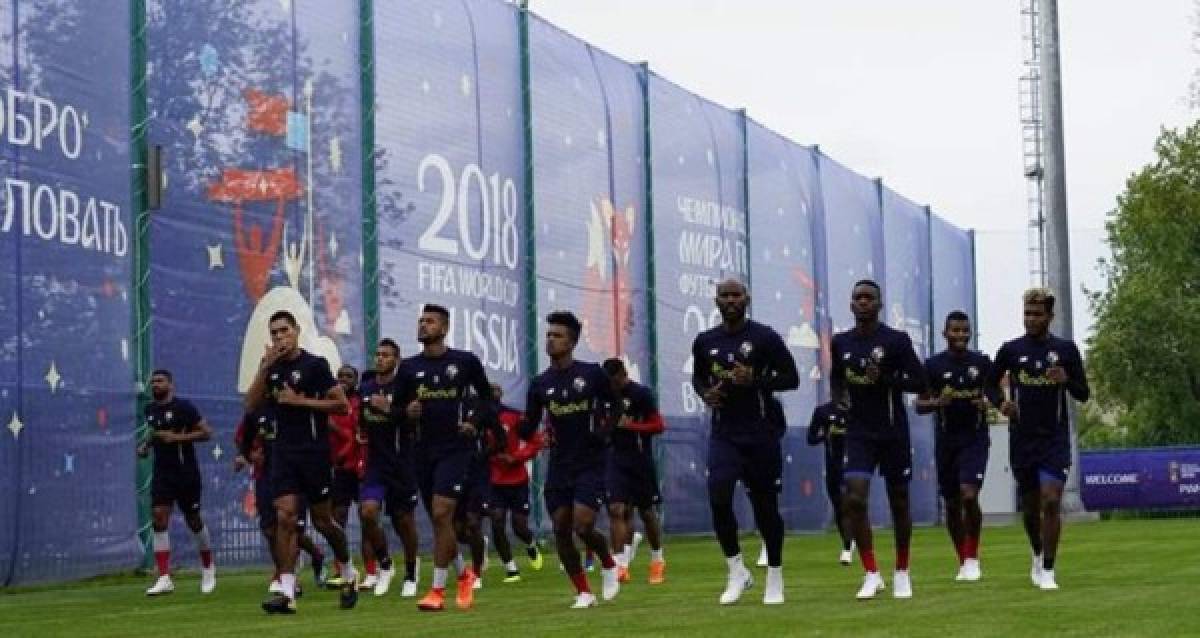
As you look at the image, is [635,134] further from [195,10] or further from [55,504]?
[55,504]

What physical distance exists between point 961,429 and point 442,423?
5380 mm

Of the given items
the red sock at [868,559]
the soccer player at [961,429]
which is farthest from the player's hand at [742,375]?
the soccer player at [961,429]

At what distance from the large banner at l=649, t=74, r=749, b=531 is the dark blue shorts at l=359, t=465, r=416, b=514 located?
62.5 feet

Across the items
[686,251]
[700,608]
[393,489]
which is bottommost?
[700,608]

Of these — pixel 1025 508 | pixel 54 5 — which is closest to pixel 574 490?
A: pixel 1025 508

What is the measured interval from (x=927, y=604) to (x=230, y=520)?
12587 mm

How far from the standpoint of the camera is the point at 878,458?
17172 millimetres

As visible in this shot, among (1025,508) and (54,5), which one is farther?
(54,5)

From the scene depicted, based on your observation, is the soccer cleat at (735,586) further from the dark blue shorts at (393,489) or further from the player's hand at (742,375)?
the dark blue shorts at (393,489)

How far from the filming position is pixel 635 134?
40062 mm

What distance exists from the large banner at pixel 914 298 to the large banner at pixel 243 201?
84.7ft

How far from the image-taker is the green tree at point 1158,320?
3194 inches

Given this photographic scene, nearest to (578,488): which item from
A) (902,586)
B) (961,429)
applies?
(902,586)

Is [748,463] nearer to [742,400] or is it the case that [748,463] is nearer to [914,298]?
[742,400]
